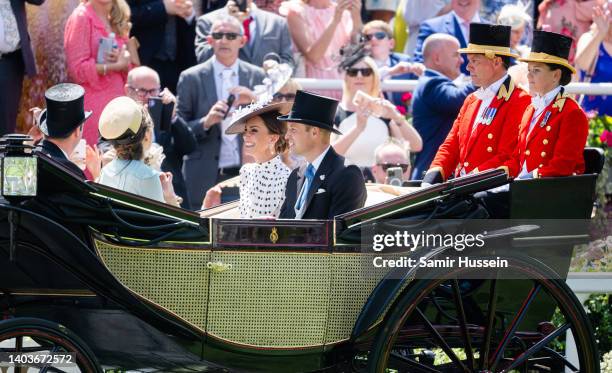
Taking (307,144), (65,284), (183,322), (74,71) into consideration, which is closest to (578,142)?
(307,144)

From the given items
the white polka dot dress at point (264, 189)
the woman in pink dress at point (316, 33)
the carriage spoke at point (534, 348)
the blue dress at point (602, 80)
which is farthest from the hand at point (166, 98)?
the carriage spoke at point (534, 348)

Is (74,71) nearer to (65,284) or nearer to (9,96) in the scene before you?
(9,96)

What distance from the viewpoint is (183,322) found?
17.3 feet

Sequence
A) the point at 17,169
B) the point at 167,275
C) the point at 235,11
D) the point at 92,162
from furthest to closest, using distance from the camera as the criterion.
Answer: the point at 235,11, the point at 92,162, the point at 167,275, the point at 17,169

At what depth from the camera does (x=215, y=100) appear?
8.79 m

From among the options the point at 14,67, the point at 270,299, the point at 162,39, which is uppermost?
the point at 162,39

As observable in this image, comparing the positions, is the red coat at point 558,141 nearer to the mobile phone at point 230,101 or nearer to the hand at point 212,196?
the hand at point 212,196

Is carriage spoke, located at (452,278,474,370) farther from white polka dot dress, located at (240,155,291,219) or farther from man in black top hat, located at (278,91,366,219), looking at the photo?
white polka dot dress, located at (240,155,291,219)

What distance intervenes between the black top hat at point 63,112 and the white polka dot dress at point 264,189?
0.95 meters

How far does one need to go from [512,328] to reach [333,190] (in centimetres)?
102

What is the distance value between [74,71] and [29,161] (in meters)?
3.63

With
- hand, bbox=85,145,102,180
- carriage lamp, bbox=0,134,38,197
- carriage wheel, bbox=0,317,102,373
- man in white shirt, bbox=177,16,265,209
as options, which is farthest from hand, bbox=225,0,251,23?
carriage wheel, bbox=0,317,102,373

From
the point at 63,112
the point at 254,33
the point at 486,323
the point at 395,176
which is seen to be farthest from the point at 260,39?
the point at 486,323

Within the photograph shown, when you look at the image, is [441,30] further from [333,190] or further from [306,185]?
[333,190]
